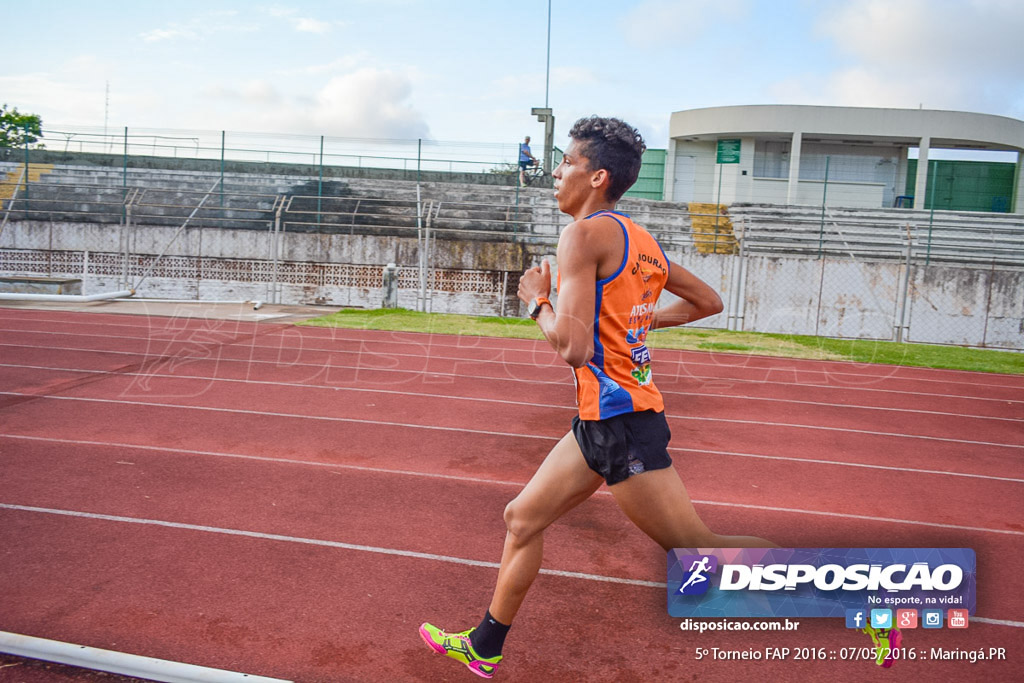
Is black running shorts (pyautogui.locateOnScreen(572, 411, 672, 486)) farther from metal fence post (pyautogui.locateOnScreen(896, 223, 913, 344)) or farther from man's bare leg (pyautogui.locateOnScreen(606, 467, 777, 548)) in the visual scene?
metal fence post (pyautogui.locateOnScreen(896, 223, 913, 344))

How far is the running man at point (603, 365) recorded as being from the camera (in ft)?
8.02

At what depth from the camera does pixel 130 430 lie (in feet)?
21.2

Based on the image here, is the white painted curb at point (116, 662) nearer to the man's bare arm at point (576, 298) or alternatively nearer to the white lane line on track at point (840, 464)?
the man's bare arm at point (576, 298)

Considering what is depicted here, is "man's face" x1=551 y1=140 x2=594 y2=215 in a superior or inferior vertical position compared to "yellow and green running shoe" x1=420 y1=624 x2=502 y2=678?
superior

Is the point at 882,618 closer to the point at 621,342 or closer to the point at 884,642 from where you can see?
the point at 884,642

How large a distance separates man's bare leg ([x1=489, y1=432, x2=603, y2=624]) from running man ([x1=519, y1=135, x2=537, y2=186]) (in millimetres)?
20148

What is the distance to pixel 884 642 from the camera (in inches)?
120

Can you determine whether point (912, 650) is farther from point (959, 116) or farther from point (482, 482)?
point (959, 116)

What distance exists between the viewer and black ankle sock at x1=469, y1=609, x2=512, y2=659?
2.72 m

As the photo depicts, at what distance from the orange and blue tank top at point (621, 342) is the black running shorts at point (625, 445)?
3cm

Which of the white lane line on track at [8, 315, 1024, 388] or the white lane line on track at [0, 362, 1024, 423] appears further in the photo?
the white lane line on track at [8, 315, 1024, 388]

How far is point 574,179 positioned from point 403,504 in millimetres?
2901

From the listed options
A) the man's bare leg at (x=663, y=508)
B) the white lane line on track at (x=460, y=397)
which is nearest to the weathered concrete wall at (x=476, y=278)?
the white lane line on track at (x=460, y=397)

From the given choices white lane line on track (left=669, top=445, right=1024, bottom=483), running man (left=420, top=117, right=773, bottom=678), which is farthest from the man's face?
white lane line on track (left=669, top=445, right=1024, bottom=483)
